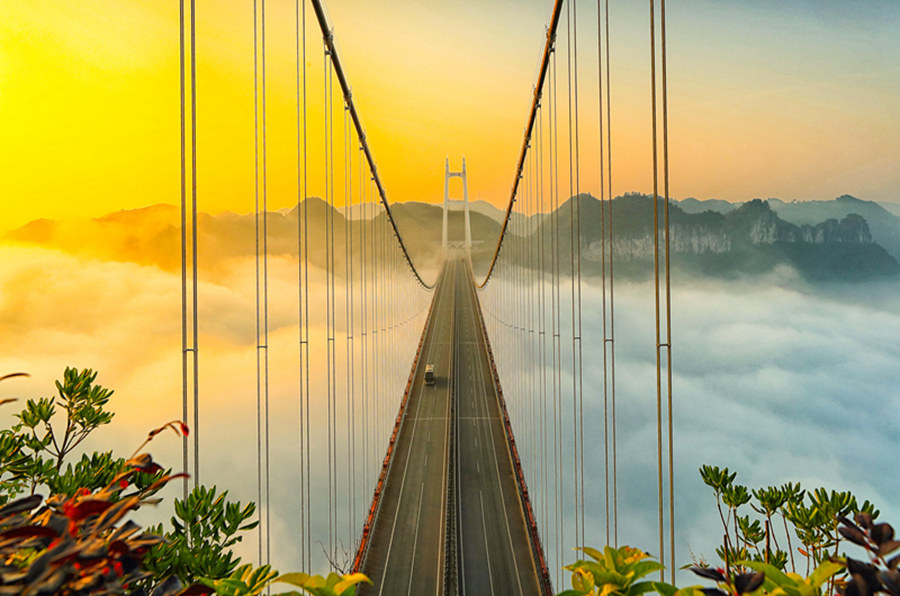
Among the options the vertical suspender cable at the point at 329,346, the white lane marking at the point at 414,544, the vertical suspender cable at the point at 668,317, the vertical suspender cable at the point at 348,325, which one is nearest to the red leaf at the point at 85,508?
the vertical suspender cable at the point at 668,317

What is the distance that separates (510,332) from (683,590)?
2574cm

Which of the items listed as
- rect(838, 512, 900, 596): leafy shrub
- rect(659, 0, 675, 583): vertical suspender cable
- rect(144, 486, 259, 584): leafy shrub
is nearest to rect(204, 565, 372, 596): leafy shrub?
rect(144, 486, 259, 584): leafy shrub

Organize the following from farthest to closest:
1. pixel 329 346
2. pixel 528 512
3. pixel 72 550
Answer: pixel 528 512, pixel 329 346, pixel 72 550

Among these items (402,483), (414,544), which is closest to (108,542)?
(414,544)

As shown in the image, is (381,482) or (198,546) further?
(381,482)

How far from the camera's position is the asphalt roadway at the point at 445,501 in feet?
48.6

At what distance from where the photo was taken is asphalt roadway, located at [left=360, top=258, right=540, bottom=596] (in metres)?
14.8

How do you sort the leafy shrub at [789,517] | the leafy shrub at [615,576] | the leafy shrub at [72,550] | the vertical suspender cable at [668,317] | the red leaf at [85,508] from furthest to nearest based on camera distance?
the vertical suspender cable at [668,317] → the leafy shrub at [789,517] → the leafy shrub at [615,576] → the red leaf at [85,508] → the leafy shrub at [72,550]

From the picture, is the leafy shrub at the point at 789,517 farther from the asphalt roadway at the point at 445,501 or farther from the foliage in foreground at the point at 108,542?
the asphalt roadway at the point at 445,501

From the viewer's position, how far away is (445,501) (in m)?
19.6

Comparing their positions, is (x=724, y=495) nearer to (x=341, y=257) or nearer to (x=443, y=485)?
(x=341, y=257)

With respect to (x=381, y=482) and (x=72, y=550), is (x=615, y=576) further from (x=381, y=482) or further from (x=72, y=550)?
(x=381, y=482)

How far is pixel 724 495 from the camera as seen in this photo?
343 cm

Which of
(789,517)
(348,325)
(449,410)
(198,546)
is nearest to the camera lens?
(198,546)
